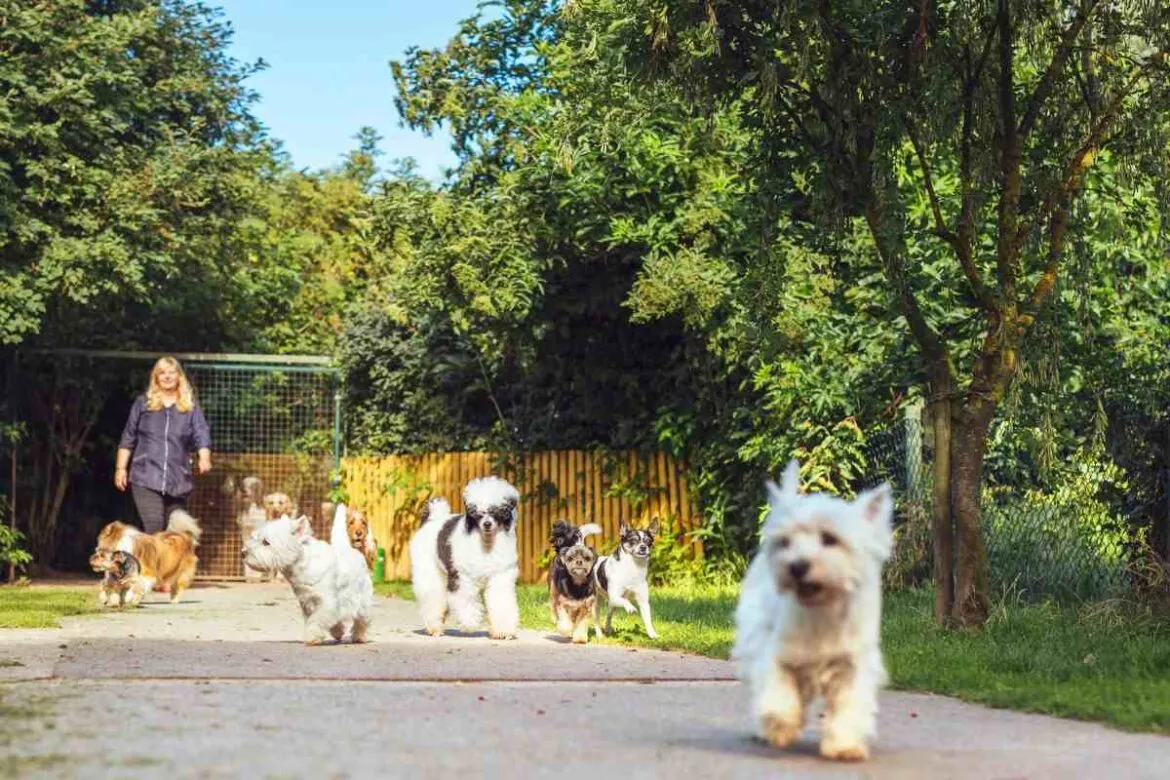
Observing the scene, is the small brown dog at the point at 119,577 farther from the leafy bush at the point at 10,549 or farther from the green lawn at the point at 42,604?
the leafy bush at the point at 10,549

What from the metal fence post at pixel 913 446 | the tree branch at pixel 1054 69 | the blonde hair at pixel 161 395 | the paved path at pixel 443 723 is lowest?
the paved path at pixel 443 723

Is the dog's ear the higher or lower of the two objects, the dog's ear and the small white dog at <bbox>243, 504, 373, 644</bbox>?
the higher

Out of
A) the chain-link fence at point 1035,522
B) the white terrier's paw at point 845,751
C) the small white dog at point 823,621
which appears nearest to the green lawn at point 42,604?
the chain-link fence at point 1035,522

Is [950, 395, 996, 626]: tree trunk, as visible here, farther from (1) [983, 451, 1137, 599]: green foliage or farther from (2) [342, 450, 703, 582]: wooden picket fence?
(2) [342, 450, 703, 582]: wooden picket fence

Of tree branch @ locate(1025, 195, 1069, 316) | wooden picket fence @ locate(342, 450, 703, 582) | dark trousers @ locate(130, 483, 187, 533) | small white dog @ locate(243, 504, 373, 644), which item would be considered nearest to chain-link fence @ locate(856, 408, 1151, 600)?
tree branch @ locate(1025, 195, 1069, 316)

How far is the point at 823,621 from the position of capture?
601cm

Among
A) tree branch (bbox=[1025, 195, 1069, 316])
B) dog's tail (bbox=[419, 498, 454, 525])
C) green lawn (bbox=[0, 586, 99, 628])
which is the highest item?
tree branch (bbox=[1025, 195, 1069, 316])

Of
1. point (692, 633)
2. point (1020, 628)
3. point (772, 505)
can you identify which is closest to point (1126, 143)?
point (1020, 628)

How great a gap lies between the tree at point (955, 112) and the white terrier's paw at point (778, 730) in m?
5.29

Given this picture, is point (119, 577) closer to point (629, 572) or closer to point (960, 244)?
point (629, 572)

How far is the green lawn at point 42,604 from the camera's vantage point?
508 inches

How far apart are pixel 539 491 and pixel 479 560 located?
8299 mm

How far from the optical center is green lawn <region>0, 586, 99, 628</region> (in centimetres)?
1291

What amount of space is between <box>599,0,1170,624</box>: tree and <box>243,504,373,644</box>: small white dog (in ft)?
12.6
